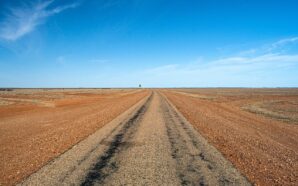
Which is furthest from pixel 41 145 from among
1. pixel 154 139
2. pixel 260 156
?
pixel 260 156

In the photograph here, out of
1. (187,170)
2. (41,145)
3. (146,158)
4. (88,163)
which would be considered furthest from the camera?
(41,145)

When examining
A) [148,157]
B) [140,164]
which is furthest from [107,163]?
[148,157]

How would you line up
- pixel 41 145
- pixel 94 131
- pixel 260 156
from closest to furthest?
1. pixel 260 156
2. pixel 41 145
3. pixel 94 131

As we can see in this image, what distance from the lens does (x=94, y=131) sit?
53.5ft

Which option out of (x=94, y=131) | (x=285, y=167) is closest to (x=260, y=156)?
(x=285, y=167)

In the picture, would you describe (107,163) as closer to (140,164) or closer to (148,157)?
(140,164)

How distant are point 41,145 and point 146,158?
5.48m

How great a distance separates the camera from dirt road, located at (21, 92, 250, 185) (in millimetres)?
7848

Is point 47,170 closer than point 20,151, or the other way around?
point 47,170

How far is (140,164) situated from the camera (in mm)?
9422

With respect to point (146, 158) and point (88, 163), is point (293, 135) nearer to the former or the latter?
point (146, 158)

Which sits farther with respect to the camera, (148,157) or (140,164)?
(148,157)

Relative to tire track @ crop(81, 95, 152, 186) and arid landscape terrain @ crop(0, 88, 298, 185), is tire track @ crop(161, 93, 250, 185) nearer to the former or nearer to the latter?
arid landscape terrain @ crop(0, 88, 298, 185)

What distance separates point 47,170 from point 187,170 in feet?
14.3
